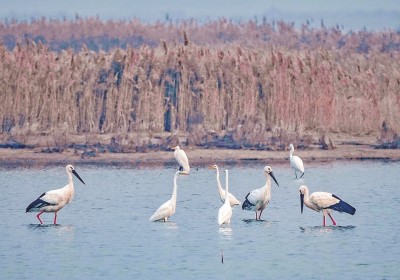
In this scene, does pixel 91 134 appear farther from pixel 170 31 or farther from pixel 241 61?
pixel 170 31

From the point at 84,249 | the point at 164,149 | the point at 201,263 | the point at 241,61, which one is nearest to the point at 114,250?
the point at 84,249

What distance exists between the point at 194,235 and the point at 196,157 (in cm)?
982

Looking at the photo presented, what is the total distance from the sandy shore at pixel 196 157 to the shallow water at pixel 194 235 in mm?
2321

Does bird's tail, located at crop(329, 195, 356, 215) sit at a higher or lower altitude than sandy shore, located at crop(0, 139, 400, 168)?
higher

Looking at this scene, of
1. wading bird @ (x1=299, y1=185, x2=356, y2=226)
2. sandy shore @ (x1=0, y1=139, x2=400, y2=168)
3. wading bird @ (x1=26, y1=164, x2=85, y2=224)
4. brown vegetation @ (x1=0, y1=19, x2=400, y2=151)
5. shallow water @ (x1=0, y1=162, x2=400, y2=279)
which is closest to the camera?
shallow water @ (x1=0, y1=162, x2=400, y2=279)

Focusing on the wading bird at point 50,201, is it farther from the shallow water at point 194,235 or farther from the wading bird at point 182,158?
the wading bird at point 182,158

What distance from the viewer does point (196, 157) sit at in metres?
24.7

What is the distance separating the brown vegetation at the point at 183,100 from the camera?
25.4 meters

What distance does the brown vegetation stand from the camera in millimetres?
25422

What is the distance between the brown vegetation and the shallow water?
346 centimetres

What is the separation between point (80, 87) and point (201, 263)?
540 inches

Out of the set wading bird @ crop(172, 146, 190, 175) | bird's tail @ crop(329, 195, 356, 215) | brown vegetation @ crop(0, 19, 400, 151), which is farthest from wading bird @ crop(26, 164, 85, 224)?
brown vegetation @ crop(0, 19, 400, 151)

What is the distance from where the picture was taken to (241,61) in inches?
1064

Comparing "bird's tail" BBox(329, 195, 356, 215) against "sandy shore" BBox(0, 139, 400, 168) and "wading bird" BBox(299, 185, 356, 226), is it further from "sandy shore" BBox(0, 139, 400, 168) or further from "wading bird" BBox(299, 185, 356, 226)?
"sandy shore" BBox(0, 139, 400, 168)
